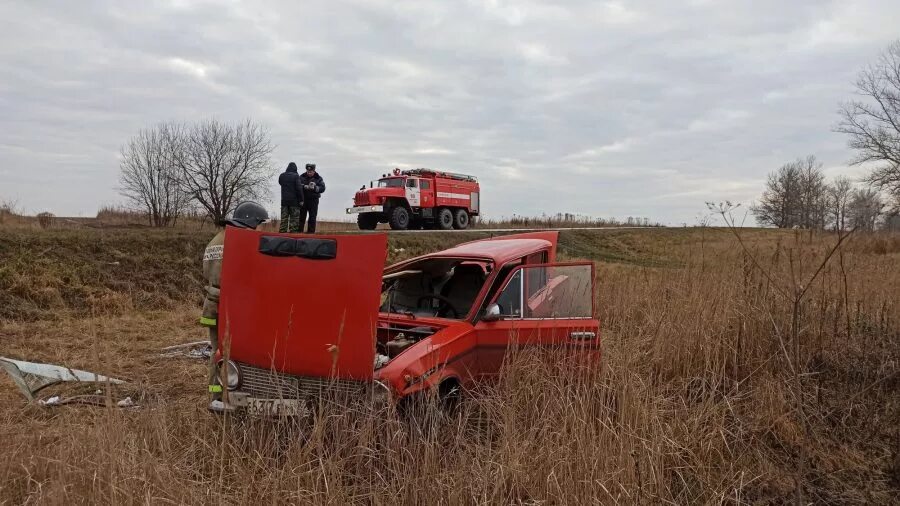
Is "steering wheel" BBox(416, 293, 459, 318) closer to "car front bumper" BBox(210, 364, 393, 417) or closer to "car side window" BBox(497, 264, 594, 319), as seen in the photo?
"car side window" BBox(497, 264, 594, 319)

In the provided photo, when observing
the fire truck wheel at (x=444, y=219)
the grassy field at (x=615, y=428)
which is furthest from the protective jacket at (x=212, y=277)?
the fire truck wheel at (x=444, y=219)

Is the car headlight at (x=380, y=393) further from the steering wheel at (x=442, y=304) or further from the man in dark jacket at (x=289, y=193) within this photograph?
the man in dark jacket at (x=289, y=193)

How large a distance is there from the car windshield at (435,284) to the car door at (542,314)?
1.98 feet

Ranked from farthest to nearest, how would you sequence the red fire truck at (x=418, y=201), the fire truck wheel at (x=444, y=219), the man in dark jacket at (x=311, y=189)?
the fire truck wheel at (x=444, y=219) → the red fire truck at (x=418, y=201) → the man in dark jacket at (x=311, y=189)

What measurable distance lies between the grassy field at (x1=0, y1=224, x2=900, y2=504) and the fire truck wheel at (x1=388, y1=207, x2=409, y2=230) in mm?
13809

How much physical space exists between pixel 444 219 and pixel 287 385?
18831 mm

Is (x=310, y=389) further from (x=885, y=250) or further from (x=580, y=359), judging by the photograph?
(x=885, y=250)

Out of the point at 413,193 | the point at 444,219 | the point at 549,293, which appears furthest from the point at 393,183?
the point at 549,293

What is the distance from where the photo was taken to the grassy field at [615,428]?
2.87 meters

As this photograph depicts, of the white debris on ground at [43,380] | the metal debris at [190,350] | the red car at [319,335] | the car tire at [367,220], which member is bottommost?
the metal debris at [190,350]

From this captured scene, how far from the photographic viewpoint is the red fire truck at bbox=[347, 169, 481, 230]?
19938 millimetres

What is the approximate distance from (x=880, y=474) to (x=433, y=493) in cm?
288

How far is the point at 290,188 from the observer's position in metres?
13.0

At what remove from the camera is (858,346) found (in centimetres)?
495
